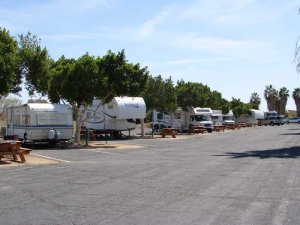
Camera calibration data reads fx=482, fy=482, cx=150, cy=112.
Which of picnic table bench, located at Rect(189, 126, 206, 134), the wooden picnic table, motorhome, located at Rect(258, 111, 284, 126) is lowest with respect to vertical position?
the wooden picnic table

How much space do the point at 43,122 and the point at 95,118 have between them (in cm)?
1201

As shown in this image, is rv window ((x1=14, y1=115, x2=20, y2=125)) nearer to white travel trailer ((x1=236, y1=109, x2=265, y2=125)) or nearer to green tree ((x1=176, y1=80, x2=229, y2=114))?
green tree ((x1=176, y1=80, x2=229, y2=114))

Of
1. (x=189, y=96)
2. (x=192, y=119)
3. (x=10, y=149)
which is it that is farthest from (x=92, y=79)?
(x=189, y=96)

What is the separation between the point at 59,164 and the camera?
1759cm

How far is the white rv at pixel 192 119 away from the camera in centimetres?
5319

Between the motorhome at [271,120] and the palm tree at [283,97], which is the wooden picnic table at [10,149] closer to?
the motorhome at [271,120]

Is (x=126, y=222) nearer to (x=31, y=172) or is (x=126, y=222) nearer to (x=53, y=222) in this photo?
(x=53, y=222)

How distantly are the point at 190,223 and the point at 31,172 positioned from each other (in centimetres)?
853

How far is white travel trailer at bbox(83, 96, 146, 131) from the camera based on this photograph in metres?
37.6

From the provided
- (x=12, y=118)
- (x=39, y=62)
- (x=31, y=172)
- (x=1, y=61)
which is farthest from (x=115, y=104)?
(x=31, y=172)

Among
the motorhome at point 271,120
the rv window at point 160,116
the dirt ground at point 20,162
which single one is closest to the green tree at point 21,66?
the dirt ground at point 20,162

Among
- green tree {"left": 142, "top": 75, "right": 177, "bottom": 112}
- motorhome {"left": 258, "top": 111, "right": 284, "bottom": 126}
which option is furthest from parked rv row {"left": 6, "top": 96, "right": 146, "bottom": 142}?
motorhome {"left": 258, "top": 111, "right": 284, "bottom": 126}

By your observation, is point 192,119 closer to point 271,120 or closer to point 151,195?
point 271,120

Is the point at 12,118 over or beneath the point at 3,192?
over
